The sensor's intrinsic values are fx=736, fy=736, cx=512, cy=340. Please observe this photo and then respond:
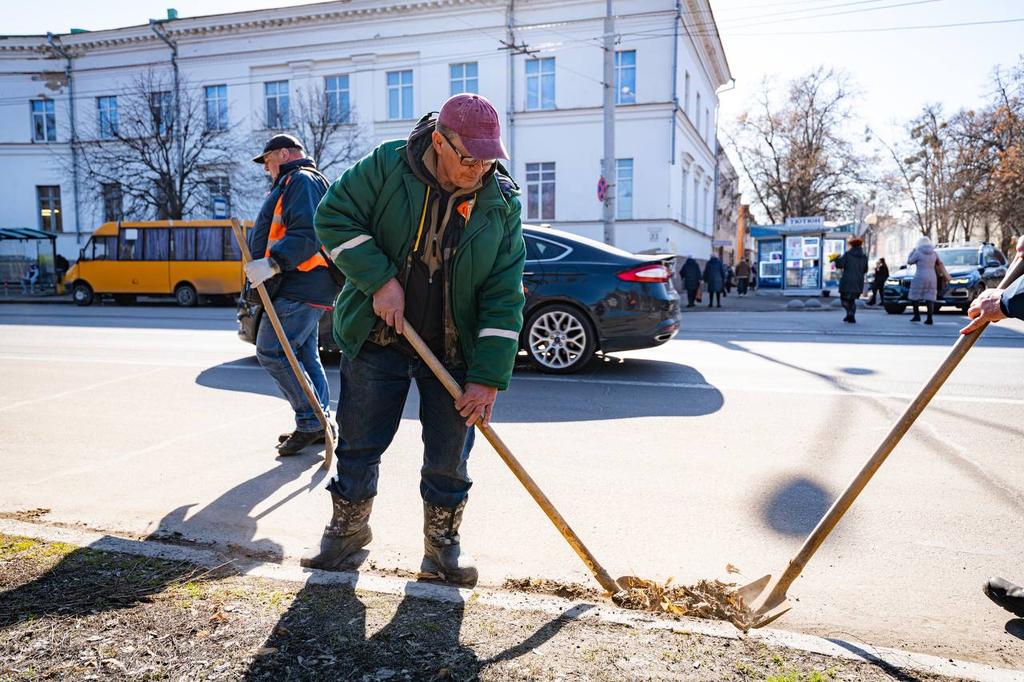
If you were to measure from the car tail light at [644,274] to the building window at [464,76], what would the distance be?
23.6 m

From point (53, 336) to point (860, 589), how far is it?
40.7ft

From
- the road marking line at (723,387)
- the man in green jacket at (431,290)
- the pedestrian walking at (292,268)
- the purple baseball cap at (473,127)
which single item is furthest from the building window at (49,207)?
the purple baseball cap at (473,127)

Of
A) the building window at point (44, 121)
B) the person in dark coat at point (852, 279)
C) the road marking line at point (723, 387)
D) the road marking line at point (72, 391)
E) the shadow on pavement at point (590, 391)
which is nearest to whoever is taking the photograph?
the shadow on pavement at point (590, 391)

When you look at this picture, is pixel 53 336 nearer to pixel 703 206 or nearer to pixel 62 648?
pixel 62 648

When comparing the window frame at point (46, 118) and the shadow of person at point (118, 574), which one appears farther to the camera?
the window frame at point (46, 118)

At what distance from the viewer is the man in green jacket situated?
2684 millimetres

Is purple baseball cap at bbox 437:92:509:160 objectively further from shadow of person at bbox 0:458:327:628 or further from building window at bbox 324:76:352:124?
building window at bbox 324:76:352:124

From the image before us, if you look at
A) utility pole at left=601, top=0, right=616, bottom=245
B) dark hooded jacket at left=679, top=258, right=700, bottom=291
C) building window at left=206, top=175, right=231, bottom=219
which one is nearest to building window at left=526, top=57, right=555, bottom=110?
dark hooded jacket at left=679, top=258, right=700, bottom=291

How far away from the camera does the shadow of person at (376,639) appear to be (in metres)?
2.22

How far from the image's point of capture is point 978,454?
470 centimetres

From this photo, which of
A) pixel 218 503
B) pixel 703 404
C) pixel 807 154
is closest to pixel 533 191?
pixel 807 154

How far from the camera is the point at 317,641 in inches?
93.4

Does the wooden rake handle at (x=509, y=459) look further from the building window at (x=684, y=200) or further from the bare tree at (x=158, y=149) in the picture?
the building window at (x=684, y=200)

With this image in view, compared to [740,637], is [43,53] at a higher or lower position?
higher
